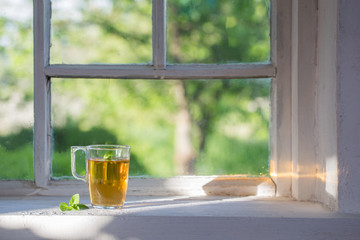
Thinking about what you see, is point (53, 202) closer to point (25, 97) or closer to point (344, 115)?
point (25, 97)

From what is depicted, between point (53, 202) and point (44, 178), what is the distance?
0.10 meters

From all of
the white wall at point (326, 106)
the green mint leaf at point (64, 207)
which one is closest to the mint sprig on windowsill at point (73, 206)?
the green mint leaf at point (64, 207)

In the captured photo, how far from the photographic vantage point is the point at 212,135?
1.18 metres

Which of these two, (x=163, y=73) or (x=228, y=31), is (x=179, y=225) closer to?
(x=163, y=73)

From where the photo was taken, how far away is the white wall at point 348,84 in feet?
3.13

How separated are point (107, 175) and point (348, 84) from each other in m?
0.66

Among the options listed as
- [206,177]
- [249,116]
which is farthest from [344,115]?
[206,177]

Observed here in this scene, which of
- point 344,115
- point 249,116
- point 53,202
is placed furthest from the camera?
point 249,116

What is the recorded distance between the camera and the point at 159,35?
3.76 feet

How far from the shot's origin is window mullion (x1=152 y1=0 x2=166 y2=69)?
114 cm

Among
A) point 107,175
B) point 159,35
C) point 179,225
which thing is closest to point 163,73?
point 159,35

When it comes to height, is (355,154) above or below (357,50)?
below

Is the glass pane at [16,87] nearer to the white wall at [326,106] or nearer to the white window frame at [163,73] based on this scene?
the white window frame at [163,73]

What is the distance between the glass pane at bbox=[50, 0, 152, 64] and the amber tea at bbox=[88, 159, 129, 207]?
35 centimetres
